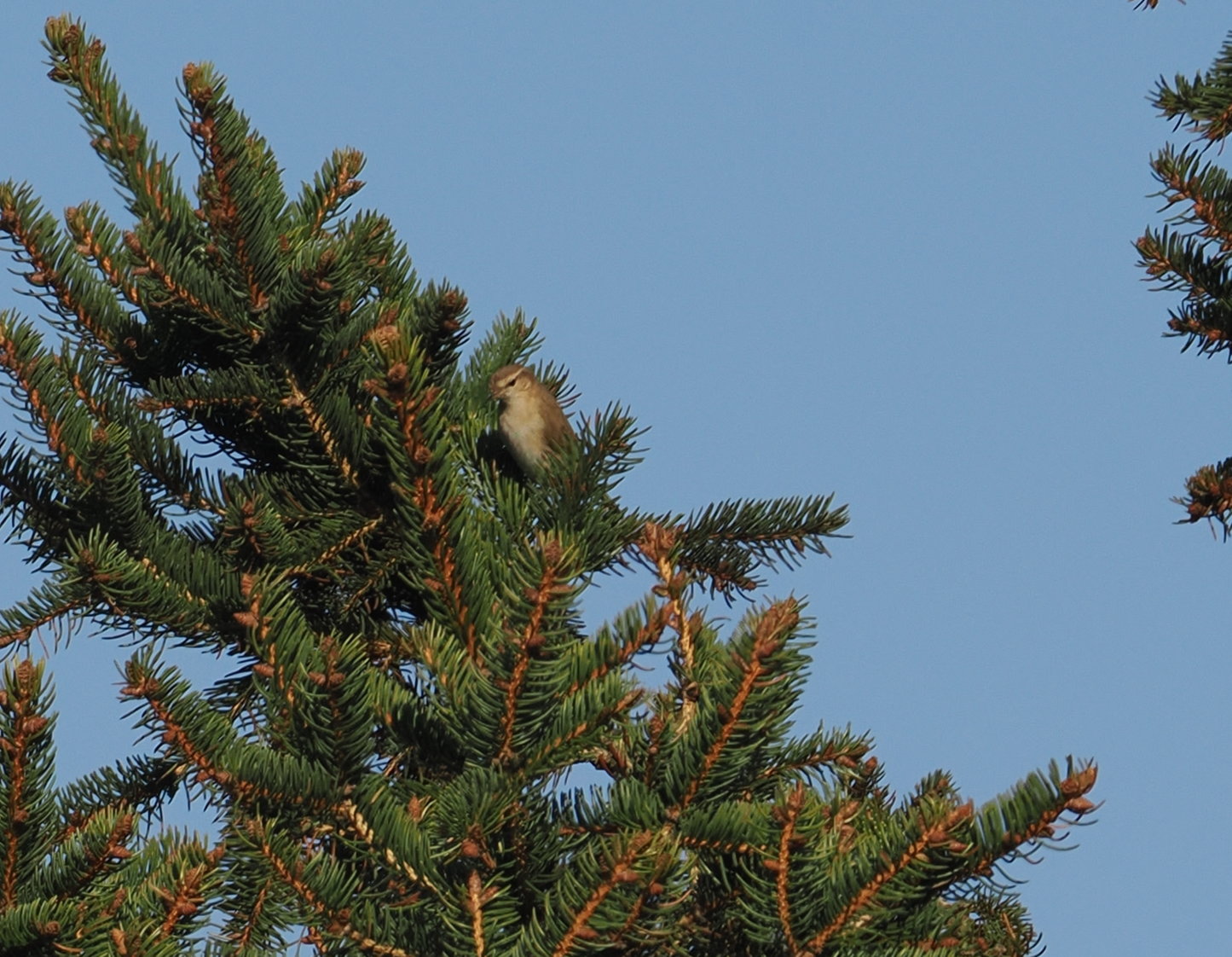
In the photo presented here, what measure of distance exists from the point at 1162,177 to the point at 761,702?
2.53 metres

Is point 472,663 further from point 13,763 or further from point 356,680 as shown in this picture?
point 13,763

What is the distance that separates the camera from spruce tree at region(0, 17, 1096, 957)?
2.71m

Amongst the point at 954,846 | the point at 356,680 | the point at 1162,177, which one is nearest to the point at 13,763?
the point at 356,680

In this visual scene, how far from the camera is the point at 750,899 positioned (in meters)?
2.87

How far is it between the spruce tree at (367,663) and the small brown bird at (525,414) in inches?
3.8

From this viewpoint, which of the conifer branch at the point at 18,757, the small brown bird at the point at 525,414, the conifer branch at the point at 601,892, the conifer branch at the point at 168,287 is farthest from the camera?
the small brown bird at the point at 525,414

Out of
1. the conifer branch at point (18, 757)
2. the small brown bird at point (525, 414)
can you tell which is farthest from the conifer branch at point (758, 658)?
the small brown bird at point (525, 414)

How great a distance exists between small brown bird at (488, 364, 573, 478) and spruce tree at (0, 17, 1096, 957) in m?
0.10

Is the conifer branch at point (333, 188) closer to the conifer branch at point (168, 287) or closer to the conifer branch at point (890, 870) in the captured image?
the conifer branch at point (168, 287)

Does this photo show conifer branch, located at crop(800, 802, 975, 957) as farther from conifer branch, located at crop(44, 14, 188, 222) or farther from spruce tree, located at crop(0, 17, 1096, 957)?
conifer branch, located at crop(44, 14, 188, 222)

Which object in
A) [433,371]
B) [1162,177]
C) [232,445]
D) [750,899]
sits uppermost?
[1162,177]

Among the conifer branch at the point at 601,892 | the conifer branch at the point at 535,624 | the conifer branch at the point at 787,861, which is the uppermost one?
the conifer branch at the point at 535,624

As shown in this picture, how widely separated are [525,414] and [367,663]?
1269 mm

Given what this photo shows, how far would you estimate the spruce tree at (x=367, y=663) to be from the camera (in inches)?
107
